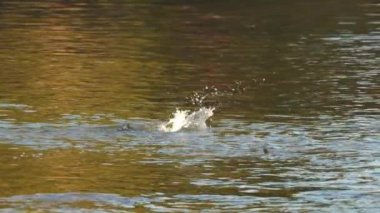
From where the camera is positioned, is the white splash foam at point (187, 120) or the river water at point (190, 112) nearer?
the river water at point (190, 112)

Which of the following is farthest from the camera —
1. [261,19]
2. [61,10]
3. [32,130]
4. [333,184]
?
[61,10]

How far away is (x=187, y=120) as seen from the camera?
1388 cm

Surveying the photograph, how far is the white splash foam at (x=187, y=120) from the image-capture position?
13.7 meters

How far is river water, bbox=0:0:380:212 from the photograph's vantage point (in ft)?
34.3

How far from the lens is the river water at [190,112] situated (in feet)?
34.3

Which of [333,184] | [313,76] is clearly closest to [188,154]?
[333,184]

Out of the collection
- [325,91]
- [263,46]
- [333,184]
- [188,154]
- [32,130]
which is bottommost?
[333,184]

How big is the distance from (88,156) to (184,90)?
4.85m

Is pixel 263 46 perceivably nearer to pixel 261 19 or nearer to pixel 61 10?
pixel 261 19

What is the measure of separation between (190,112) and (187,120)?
35.9 inches

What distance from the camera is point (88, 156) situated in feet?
39.6

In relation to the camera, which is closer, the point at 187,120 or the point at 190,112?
the point at 187,120

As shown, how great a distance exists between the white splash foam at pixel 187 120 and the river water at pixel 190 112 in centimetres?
6

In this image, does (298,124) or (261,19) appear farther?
(261,19)
